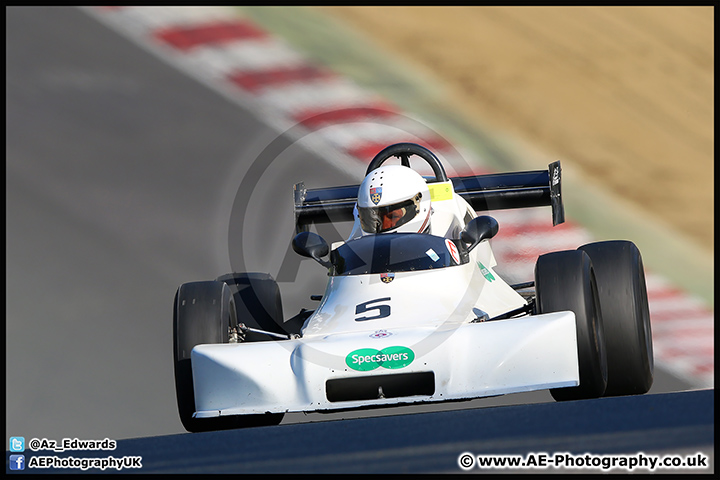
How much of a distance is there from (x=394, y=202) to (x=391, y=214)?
0.09 metres

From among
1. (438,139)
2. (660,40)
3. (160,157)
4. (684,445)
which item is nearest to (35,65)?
(160,157)

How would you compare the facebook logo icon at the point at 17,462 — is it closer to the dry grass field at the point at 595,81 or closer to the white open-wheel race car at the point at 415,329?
the white open-wheel race car at the point at 415,329

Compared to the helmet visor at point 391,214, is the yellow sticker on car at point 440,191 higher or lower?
higher

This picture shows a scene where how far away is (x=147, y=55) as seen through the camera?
12.6 metres

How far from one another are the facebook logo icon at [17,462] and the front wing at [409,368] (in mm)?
1140

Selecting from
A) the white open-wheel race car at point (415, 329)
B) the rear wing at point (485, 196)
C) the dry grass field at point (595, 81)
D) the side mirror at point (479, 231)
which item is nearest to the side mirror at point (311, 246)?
the white open-wheel race car at point (415, 329)

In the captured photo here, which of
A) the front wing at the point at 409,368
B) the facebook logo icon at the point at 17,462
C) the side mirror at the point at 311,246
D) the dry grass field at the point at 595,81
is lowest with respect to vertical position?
the facebook logo icon at the point at 17,462

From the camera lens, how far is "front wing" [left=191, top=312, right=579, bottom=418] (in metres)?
5.84

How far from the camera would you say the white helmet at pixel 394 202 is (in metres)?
7.55

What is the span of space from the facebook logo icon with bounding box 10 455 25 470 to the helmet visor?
3.01 meters

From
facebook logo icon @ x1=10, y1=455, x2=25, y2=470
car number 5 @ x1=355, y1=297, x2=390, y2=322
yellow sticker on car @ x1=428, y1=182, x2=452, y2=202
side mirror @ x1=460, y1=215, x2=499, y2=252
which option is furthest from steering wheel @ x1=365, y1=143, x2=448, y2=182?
facebook logo icon @ x1=10, y1=455, x2=25, y2=470

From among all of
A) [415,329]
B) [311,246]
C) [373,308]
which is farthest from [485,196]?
[415,329]

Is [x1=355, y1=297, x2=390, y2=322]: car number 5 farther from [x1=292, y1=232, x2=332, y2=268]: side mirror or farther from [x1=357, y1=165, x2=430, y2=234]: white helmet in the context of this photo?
[x1=357, y1=165, x2=430, y2=234]: white helmet

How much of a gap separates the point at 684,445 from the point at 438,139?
7.91 metres
